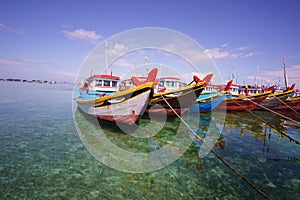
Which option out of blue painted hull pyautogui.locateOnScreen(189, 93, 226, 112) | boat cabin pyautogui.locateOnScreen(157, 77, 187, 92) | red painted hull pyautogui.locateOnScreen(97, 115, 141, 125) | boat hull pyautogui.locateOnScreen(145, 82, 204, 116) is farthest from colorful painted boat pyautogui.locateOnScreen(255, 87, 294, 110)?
red painted hull pyautogui.locateOnScreen(97, 115, 141, 125)

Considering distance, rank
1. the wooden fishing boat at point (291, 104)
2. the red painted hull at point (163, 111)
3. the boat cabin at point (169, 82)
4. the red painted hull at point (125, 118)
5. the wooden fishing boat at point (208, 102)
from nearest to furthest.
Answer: the red painted hull at point (125, 118), the red painted hull at point (163, 111), the wooden fishing boat at point (208, 102), the wooden fishing boat at point (291, 104), the boat cabin at point (169, 82)

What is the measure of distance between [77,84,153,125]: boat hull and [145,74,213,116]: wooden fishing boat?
4.95 ft

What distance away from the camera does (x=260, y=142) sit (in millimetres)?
7625

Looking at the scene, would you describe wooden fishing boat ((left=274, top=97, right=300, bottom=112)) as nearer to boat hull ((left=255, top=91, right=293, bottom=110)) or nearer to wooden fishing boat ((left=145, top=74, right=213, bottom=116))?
boat hull ((left=255, top=91, right=293, bottom=110))

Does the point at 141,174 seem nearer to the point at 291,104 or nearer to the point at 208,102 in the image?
the point at 208,102

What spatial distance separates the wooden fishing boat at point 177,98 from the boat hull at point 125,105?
4.95ft

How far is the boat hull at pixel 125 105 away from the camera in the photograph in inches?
303

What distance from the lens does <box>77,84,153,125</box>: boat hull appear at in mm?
7697

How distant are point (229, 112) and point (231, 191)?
14.5 meters

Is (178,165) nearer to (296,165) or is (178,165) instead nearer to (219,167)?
(219,167)

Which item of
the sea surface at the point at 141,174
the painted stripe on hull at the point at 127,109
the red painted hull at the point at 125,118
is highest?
the painted stripe on hull at the point at 127,109

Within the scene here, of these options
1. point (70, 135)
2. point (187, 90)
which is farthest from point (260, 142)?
point (70, 135)

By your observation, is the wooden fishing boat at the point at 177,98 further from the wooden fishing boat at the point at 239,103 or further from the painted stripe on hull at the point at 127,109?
the wooden fishing boat at the point at 239,103

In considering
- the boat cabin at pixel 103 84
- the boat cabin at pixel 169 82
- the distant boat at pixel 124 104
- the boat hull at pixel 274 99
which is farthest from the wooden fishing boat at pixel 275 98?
the boat cabin at pixel 103 84
